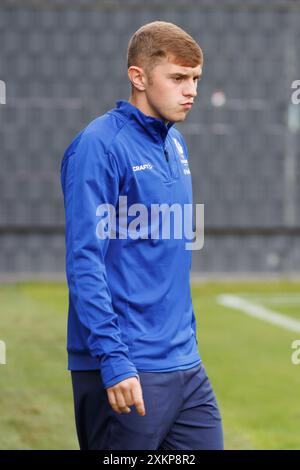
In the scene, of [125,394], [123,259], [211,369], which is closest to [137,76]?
[123,259]

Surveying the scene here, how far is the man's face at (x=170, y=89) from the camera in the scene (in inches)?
101

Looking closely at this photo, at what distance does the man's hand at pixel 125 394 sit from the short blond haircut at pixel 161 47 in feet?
2.40

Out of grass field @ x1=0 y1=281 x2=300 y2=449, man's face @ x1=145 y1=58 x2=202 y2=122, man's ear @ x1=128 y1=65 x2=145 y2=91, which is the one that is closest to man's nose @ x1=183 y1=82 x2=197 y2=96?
man's face @ x1=145 y1=58 x2=202 y2=122

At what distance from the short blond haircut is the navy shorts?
72 cm

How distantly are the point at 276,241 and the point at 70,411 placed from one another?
5789mm

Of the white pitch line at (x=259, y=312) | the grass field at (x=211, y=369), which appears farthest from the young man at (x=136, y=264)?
the white pitch line at (x=259, y=312)

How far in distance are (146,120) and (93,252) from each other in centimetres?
36

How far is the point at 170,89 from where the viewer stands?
2.58 m

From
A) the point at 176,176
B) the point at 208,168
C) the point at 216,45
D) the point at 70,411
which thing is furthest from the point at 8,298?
the point at 176,176

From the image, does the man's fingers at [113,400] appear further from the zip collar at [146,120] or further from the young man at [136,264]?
the zip collar at [146,120]

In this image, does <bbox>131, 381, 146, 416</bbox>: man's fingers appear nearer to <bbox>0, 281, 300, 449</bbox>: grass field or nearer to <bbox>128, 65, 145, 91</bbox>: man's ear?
<bbox>128, 65, 145, 91</bbox>: man's ear

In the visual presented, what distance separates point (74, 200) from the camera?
2.46 m

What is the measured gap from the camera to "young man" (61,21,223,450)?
2422mm

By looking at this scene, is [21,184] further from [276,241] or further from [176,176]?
[176,176]
